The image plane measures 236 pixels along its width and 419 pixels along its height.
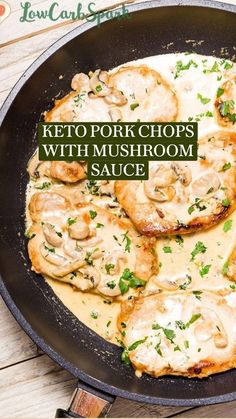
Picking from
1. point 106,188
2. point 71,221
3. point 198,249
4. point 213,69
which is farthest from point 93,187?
point 213,69

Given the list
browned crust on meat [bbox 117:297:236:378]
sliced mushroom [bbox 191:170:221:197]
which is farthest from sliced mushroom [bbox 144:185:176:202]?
browned crust on meat [bbox 117:297:236:378]

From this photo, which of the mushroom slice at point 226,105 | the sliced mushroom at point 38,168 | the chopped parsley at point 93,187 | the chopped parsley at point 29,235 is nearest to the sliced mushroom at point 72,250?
the chopped parsley at point 29,235

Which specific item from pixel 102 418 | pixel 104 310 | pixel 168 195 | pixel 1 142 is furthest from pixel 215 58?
pixel 102 418

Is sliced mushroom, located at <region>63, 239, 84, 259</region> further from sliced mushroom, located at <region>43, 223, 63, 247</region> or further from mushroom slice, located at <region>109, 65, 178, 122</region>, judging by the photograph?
mushroom slice, located at <region>109, 65, 178, 122</region>

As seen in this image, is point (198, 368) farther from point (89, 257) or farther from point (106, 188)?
point (106, 188)

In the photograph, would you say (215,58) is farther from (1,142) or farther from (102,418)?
(102,418)

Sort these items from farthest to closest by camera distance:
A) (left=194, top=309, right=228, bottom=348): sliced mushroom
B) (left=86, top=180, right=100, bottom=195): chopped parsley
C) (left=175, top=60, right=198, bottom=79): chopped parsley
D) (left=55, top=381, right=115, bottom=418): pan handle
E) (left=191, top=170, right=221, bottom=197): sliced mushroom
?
(left=175, top=60, right=198, bottom=79): chopped parsley → (left=86, top=180, right=100, bottom=195): chopped parsley → (left=191, top=170, right=221, bottom=197): sliced mushroom → (left=194, top=309, right=228, bottom=348): sliced mushroom → (left=55, top=381, right=115, bottom=418): pan handle
